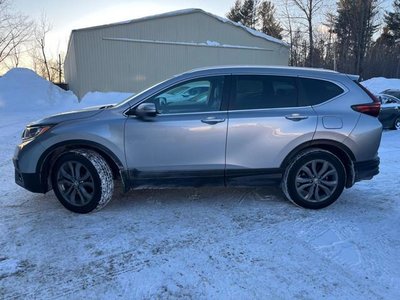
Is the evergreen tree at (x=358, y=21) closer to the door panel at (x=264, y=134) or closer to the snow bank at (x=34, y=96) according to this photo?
the snow bank at (x=34, y=96)

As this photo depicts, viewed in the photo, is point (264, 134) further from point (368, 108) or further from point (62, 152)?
point (62, 152)

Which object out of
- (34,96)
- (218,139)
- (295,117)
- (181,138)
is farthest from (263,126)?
(34,96)

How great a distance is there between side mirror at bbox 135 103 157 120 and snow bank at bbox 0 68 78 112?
573 inches

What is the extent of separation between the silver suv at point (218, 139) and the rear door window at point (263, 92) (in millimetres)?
12

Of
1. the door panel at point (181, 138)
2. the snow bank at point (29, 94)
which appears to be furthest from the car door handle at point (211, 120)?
Result: the snow bank at point (29, 94)

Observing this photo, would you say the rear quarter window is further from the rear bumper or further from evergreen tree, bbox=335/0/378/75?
evergreen tree, bbox=335/0/378/75

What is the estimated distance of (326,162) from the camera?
4.48 m

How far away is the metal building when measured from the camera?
2025cm

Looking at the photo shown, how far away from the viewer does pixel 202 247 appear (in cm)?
357

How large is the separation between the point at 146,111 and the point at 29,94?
16.0m

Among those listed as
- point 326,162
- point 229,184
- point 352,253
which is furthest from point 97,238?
point 326,162

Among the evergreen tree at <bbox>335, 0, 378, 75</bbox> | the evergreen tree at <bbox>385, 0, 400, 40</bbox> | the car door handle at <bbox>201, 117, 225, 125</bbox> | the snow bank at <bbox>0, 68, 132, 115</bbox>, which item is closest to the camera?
the car door handle at <bbox>201, 117, 225, 125</bbox>

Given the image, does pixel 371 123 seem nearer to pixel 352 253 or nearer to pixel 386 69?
pixel 352 253

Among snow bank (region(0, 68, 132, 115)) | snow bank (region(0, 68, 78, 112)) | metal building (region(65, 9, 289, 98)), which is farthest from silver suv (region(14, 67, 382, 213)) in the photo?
metal building (region(65, 9, 289, 98))
